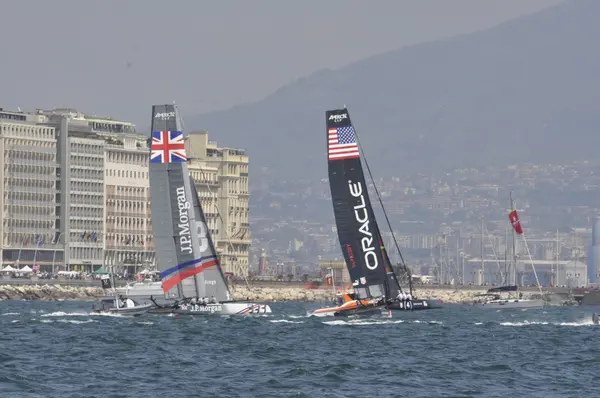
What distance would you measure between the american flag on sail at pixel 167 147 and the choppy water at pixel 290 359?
21.7 ft

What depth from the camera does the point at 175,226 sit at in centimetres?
7944

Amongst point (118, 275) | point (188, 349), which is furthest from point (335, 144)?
point (118, 275)

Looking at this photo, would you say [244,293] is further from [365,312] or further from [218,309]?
[365,312]

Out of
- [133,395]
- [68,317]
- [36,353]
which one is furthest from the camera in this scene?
[68,317]

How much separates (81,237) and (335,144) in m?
120

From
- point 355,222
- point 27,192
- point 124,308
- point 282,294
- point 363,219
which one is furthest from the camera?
point 27,192

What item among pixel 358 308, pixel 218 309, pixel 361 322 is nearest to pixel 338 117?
pixel 358 308

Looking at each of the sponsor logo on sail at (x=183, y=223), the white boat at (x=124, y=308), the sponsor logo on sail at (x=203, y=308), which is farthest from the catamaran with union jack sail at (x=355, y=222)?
the white boat at (x=124, y=308)

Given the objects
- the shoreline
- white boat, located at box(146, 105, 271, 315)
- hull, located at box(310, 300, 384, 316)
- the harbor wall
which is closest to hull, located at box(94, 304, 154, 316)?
white boat, located at box(146, 105, 271, 315)

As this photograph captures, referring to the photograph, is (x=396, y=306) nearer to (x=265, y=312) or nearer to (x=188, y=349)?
(x=265, y=312)

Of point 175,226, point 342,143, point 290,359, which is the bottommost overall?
point 290,359

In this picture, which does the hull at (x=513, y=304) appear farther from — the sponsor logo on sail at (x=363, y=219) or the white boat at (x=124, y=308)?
the sponsor logo on sail at (x=363, y=219)

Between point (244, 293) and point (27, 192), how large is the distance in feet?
98.1

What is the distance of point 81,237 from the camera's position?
198 meters
